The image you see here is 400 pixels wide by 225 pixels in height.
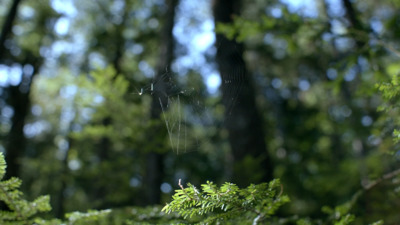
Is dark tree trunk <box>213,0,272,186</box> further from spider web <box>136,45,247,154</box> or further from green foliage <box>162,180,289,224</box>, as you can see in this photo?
green foliage <box>162,180,289,224</box>

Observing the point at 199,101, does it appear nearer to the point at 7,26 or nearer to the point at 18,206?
the point at 18,206

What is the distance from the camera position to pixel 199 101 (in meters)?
3.15

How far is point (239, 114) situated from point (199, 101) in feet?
5.90

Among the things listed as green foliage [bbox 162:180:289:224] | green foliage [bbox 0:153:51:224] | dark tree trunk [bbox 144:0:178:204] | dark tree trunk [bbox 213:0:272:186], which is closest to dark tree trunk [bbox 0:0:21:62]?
dark tree trunk [bbox 144:0:178:204]

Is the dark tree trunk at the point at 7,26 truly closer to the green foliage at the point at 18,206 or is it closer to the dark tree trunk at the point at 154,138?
the dark tree trunk at the point at 154,138

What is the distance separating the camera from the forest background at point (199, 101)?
3420mm

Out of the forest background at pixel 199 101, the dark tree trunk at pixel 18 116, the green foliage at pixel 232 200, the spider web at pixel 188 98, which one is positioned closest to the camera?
the green foliage at pixel 232 200

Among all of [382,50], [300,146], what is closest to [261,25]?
[382,50]

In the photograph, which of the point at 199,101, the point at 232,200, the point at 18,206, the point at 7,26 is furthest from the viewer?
the point at 7,26

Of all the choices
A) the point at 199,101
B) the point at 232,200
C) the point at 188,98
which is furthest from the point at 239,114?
the point at 232,200

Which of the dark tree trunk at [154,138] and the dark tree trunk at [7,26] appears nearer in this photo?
the dark tree trunk at [154,138]

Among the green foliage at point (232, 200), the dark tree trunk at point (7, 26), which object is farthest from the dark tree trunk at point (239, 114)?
the dark tree trunk at point (7, 26)

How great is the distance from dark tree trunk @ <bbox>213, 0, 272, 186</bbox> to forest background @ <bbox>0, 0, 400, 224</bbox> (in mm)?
18

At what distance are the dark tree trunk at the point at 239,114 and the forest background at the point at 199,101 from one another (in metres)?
0.02
